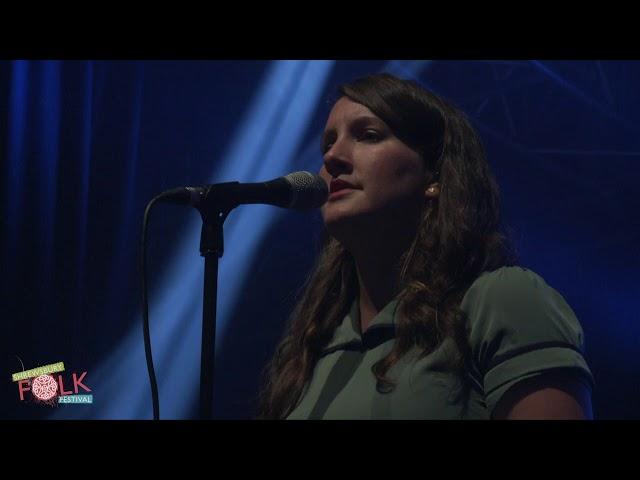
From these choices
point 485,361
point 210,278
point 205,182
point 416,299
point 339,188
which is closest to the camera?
point 210,278

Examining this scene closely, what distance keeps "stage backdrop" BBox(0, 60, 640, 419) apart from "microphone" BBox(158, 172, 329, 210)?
4.17ft

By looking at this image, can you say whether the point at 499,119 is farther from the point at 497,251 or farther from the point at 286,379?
the point at 286,379

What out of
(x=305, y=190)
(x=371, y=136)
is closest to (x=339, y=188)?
(x=371, y=136)

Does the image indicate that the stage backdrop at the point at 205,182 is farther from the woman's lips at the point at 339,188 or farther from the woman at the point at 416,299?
the woman's lips at the point at 339,188

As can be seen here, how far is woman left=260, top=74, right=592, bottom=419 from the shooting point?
143 centimetres

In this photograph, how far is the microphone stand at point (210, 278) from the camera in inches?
52.9

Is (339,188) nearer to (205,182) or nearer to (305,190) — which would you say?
(305,190)

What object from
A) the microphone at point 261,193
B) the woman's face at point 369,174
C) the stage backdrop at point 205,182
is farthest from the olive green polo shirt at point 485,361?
the stage backdrop at point 205,182

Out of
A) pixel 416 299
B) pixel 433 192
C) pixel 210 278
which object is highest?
pixel 433 192

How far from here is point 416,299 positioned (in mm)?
1654

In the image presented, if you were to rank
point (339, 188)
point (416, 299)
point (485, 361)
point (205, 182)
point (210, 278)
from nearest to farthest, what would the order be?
point (210, 278) < point (485, 361) < point (416, 299) < point (339, 188) < point (205, 182)

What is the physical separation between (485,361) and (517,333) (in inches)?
3.6

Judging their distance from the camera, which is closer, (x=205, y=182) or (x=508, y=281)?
(x=508, y=281)

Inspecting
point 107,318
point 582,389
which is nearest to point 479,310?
point 582,389
